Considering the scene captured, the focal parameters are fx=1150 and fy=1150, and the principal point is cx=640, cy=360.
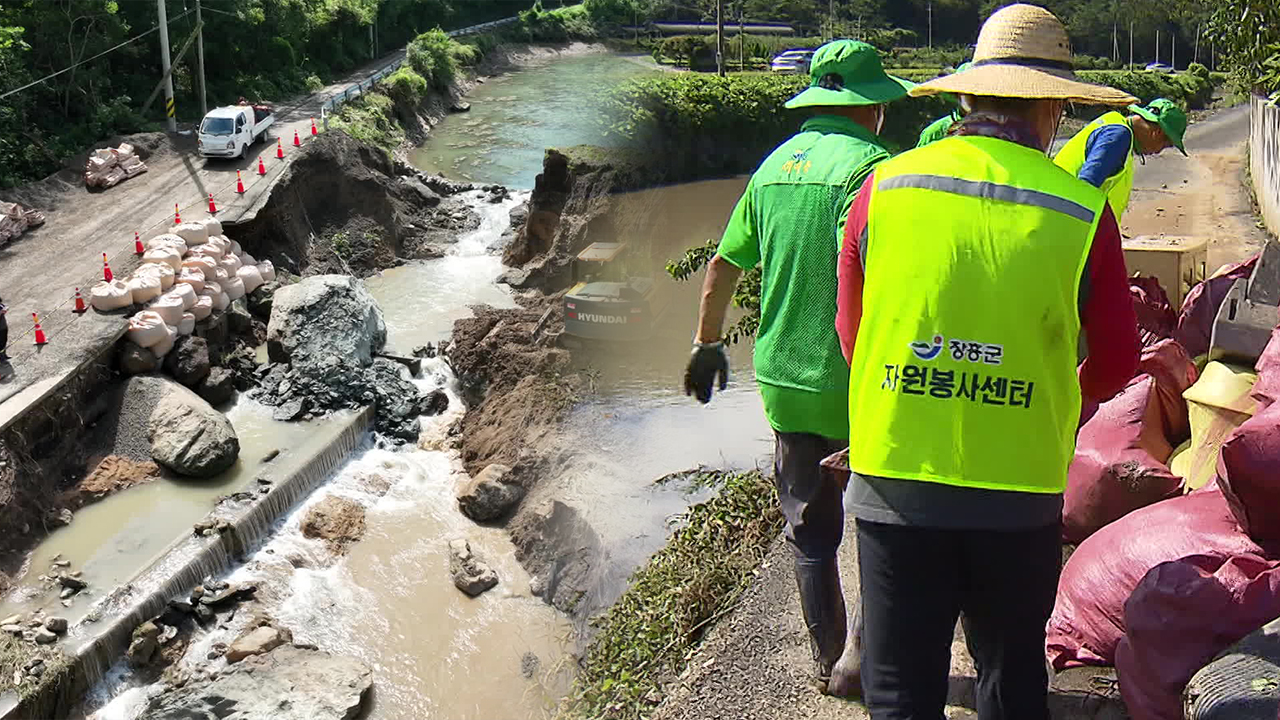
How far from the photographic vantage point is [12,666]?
761 cm

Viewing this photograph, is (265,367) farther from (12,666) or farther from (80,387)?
(12,666)

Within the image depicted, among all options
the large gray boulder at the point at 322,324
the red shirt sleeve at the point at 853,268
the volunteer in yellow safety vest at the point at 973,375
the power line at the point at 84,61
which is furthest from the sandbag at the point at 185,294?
the volunteer in yellow safety vest at the point at 973,375

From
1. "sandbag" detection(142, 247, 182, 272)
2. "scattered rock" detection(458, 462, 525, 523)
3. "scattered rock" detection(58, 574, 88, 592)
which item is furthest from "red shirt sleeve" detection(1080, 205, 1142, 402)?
"sandbag" detection(142, 247, 182, 272)

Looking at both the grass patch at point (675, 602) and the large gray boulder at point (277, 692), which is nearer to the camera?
the grass patch at point (675, 602)

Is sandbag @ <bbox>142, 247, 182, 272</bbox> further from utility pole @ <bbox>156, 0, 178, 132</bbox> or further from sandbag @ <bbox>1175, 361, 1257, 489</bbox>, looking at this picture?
sandbag @ <bbox>1175, 361, 1257, 489</bbox>

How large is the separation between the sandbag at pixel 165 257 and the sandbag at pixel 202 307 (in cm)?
48

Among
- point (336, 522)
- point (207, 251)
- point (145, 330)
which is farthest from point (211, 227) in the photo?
point (336, 522)

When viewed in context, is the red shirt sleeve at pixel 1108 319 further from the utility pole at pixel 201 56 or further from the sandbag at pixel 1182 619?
the utility pole at pixel 201 56

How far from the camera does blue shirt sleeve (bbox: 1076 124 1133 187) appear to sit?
3852 mm

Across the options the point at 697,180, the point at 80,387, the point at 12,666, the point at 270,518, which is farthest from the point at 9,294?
the point at 697,180

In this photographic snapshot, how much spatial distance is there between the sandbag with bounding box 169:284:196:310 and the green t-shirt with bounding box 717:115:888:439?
10972 mm

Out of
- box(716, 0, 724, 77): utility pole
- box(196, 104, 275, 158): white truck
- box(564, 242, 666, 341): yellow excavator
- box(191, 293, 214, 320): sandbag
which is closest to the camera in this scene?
box(564, 242, 666, 341): yellow excavator

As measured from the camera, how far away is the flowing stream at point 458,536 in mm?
7738

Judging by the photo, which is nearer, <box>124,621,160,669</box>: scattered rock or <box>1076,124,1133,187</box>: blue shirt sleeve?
<box>1076,124,1133,187</box>: blue shirt sleeve
